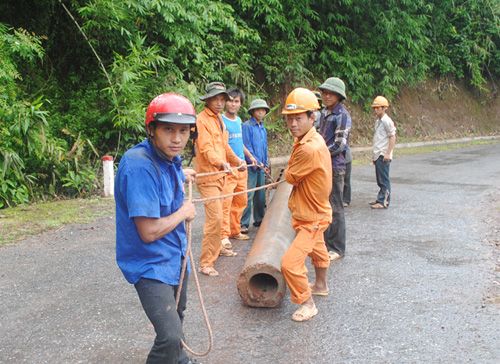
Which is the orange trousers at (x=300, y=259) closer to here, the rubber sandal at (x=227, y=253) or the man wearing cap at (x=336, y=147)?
the man wearing cap at (x=336, y=147)

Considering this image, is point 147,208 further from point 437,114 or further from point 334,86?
point 437,114

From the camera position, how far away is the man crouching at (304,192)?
438 centimetres

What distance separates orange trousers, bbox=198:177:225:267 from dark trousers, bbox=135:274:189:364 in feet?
7.94

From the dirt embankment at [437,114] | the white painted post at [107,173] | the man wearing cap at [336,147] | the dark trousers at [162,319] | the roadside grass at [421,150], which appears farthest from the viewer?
the dirt embankment at [437,114]

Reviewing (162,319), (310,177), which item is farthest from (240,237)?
(162,319)

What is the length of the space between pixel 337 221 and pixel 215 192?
1.45 metres

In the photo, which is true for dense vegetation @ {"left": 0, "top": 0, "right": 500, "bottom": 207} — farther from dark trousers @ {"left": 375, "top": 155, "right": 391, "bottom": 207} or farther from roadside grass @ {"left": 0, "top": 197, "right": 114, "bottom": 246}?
dark trousers @ {"left": 375, "top": 155, "right": 391, "bottom": 207}

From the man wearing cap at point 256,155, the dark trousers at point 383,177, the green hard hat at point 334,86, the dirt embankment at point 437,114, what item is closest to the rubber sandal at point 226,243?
the man wearing cap at point 256,155

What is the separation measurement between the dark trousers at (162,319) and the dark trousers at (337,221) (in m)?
3.31

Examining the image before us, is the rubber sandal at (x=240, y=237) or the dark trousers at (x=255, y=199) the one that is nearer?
the rubber sandal at (x=240, y=237)

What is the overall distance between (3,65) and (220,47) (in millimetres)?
5985

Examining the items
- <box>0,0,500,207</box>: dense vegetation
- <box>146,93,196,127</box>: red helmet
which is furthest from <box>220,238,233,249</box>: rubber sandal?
<box>0,0,500,207</box>: dense vegetation

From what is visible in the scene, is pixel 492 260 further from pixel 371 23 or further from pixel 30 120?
pixel 371 23

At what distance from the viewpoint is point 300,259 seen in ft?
14.5
